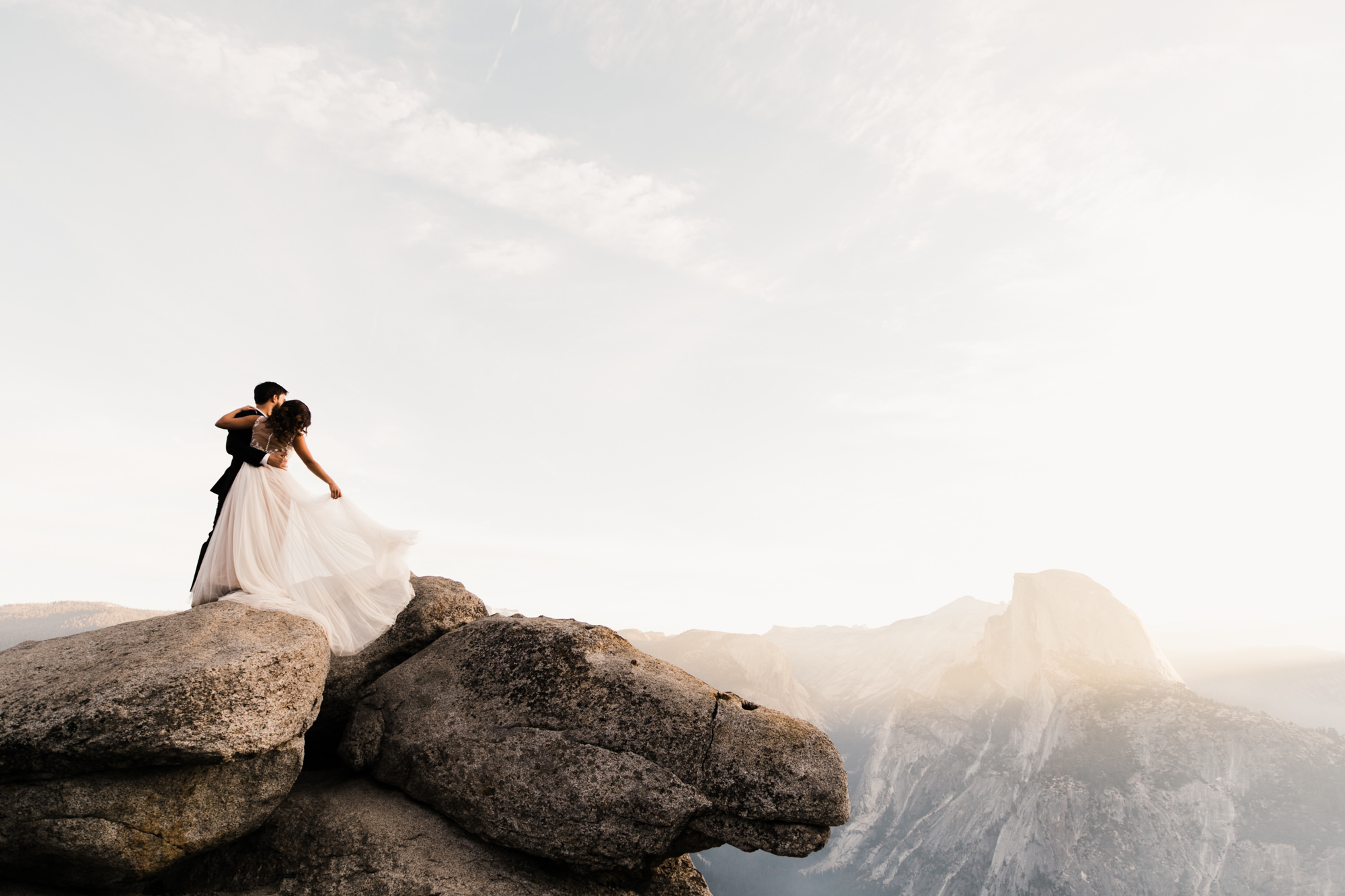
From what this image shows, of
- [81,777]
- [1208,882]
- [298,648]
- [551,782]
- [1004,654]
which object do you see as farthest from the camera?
[1004,654]

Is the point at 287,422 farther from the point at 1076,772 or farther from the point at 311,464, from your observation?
the point at 1076,772

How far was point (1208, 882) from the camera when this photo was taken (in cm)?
8556

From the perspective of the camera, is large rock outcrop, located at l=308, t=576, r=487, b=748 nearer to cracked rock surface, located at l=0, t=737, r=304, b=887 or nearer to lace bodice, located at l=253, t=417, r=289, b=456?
cracked rock surface, located at l=0, t=737, r=304, b=887

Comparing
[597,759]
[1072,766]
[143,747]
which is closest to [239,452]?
[143,747]

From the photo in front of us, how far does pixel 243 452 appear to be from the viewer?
1133 cm

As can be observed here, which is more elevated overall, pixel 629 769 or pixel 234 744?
pixel 234 744

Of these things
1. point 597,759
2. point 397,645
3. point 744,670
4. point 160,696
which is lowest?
point 744,670

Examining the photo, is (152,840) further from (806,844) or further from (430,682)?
(806,844)

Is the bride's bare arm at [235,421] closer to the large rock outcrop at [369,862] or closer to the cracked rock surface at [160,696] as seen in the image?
the cracked rock surface at [160,696]

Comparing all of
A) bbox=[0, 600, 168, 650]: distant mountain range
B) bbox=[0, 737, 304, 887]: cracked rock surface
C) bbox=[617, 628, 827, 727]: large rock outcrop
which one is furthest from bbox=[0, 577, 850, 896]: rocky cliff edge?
bbox=[0, 600, 168, 650]: distant mountain range

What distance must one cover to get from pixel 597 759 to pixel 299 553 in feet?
22.4

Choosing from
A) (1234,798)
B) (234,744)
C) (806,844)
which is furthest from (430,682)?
(1234,798)

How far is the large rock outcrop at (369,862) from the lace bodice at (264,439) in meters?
6.09

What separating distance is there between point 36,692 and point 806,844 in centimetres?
1117
